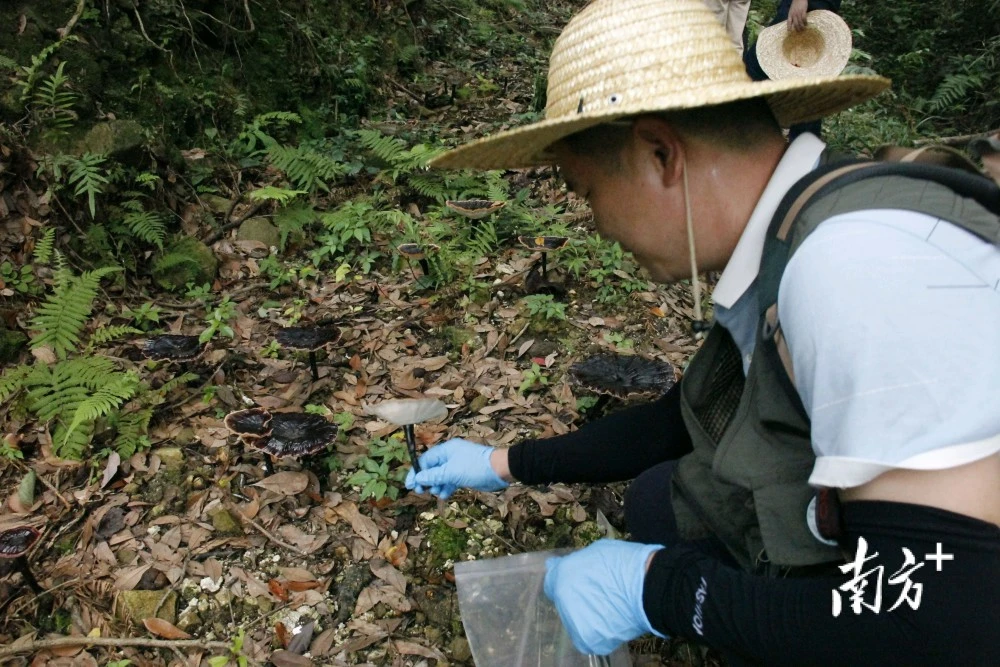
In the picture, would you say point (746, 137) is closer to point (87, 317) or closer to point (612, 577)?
point (612, 577)

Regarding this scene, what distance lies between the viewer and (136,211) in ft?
15.9

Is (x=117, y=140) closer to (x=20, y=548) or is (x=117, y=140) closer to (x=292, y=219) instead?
(x=292, y=219)

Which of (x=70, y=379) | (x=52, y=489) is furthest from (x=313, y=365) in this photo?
(x=52, y=489)

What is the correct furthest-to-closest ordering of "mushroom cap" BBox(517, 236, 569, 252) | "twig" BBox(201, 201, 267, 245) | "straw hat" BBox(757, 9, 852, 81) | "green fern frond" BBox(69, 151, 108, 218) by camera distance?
"straw hat" BBox(757, 9, 852, 81) → "twig" BBox(201, 201, 267, 245) → "mushroom cap" BBox(517, 236, 569, 252) → "green fern frond" BBox(69, 151, 108, 218)

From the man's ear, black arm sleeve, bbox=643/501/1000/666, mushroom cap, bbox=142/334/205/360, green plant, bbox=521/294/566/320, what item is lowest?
mushroom cap, bbox=142/334/205/360

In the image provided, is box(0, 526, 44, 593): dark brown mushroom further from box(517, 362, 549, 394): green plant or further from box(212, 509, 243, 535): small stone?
box(517, 362, 549, 394): green plant

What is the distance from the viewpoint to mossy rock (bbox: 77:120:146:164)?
487 cm

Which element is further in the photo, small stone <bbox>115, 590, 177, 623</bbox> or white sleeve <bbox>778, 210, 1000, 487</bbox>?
small stone <bbox>115, 590, 177, 623</bbox>

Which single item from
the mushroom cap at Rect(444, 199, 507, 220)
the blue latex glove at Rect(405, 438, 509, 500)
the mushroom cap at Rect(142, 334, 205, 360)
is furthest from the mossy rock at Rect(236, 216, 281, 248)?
the blue latex glove at Rect(405, 438, 509, 500)

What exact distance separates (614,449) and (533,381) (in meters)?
1.46

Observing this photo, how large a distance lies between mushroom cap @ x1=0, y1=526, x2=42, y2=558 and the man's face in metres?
2.55

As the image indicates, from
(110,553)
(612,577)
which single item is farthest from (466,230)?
(612,577)

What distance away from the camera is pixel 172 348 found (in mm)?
3625

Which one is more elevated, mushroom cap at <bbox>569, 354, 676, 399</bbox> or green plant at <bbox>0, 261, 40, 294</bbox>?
mushroom cap at <bbox>569, 354, 676, 399</bbox>
